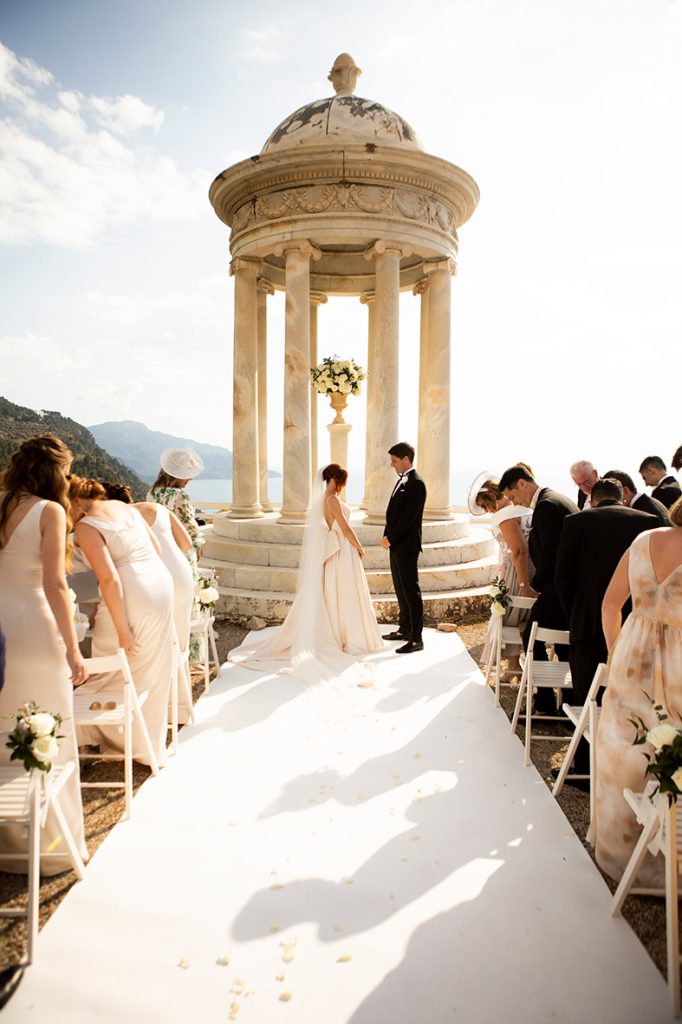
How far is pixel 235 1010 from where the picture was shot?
283 cm

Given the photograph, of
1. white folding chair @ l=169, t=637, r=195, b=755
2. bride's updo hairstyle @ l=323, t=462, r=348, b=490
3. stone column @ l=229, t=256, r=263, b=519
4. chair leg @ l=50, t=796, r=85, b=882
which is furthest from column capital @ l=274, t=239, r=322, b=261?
chair leg @ l=50, t=796, r=85, b=882

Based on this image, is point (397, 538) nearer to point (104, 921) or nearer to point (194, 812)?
point (194, 812)

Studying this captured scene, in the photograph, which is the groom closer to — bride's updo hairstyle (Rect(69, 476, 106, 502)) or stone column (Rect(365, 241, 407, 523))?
stone column (Rect(365, 241, 407, 523))

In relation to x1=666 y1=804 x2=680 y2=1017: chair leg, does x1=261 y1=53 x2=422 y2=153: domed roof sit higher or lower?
higher

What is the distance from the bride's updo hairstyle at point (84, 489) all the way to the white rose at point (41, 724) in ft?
6.72

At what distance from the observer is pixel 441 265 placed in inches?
472

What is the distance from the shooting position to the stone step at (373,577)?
412 inches

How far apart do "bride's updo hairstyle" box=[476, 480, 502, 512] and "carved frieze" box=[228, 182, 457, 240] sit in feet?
21.3

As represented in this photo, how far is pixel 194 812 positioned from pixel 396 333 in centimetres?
901

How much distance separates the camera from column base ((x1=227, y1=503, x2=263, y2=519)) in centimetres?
Result: 1257

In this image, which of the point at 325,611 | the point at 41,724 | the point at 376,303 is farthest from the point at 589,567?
the point at 376,303

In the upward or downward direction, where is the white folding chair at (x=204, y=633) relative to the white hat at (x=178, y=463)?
downward

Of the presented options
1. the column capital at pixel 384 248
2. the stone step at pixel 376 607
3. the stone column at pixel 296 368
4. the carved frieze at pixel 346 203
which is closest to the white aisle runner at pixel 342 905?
the stone step at pixel 376 607

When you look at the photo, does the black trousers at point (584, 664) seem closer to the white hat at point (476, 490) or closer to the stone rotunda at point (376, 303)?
the white hat at point (476, 490)
